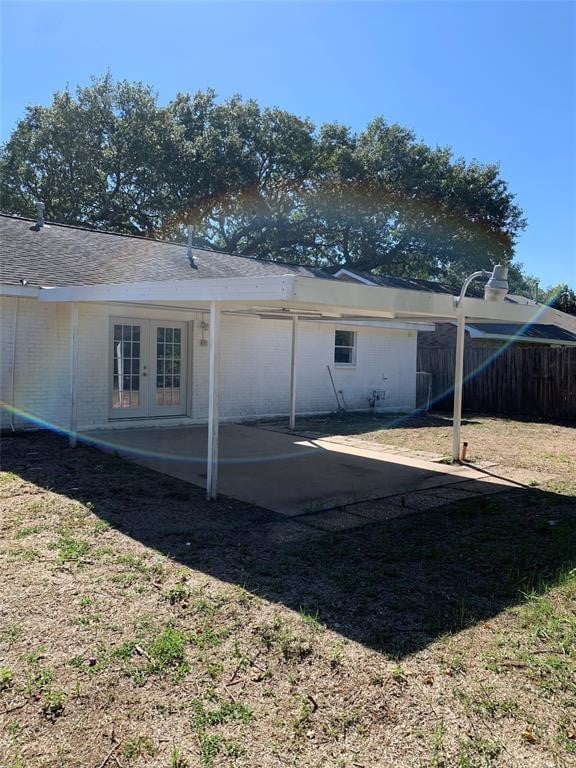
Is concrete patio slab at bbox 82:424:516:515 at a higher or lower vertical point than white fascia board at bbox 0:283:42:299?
lower

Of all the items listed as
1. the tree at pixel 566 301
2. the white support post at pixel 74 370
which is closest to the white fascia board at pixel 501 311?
the white support post at pixel 74 370

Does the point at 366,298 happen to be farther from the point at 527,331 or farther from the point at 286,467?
the point at 527,331

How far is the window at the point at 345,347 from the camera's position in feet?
53.6

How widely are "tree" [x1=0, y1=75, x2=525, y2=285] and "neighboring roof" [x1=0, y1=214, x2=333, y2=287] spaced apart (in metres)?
15.9

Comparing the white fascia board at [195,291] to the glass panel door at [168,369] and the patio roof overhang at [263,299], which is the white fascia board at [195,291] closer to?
the patio roof overhang at [263,299]

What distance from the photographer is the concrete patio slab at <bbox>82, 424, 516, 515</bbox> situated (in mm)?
7266

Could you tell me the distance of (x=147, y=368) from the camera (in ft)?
39.0

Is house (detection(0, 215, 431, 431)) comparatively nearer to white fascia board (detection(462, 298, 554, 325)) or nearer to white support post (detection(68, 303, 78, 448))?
white support post (detection(68, 303, 78, 448))

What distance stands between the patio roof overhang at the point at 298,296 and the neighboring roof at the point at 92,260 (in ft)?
3.98

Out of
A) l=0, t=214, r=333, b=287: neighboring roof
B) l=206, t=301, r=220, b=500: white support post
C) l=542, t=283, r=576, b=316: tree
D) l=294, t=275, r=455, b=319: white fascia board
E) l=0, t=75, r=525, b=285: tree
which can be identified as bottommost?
l=206, t=301, r=220, b=500: white support post

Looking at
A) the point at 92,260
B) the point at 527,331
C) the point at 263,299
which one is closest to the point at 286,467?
the point at 263,299

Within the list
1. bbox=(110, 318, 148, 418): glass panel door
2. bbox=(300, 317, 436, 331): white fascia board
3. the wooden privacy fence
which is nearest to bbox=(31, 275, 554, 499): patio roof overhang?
bbox=(110, 318, 148, 418): glass panel door

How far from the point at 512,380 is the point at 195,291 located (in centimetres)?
1324

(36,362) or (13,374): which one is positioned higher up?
(36,362)
